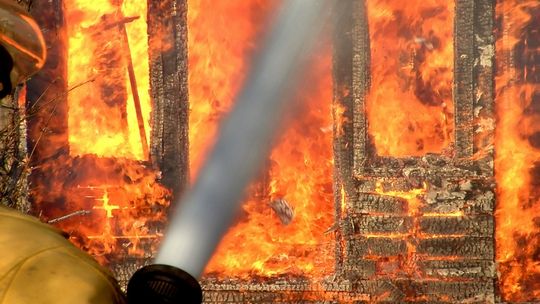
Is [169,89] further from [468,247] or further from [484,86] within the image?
[468,247]

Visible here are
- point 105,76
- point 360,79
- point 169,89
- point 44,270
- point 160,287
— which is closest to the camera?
point 44,270

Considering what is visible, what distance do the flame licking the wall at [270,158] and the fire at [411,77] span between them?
0.63 metres

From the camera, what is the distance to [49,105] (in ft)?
22.7

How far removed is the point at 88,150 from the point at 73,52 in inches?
50.7

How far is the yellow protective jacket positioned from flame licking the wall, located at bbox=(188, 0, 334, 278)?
15.9 ft

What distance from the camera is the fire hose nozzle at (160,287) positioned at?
191 cm

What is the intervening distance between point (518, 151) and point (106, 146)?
5.11 m

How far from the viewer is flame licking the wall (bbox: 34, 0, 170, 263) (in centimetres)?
675

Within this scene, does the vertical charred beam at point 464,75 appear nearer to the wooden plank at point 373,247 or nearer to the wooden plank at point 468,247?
the wooden plank at point 468,247

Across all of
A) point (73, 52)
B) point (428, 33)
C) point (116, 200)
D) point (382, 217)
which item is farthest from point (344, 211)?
point (73, 52)

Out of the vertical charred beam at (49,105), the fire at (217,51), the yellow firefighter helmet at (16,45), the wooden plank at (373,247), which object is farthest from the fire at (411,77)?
the yellow firefighter helmet at (16,45)

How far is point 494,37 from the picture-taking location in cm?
621

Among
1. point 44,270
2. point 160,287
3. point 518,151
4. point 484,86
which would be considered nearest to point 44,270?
point 44,270

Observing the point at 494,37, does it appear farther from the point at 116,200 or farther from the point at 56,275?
the point at 56,275
